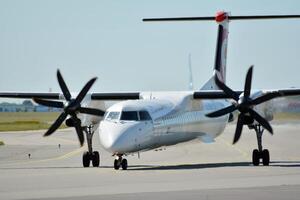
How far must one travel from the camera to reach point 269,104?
31.8 meters

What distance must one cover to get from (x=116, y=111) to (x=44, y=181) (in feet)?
21.2

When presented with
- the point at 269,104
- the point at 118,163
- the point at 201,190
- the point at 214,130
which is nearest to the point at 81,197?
the point at 201,190

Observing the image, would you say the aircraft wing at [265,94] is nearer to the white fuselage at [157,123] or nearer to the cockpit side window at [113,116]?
the white fuselage at [157,123]

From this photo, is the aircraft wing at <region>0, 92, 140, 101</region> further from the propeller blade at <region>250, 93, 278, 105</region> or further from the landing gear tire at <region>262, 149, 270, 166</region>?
the landing gear tire at <region>262, 149, 270, 166</region>

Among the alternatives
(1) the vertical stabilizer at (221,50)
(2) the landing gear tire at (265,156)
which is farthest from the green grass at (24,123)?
(2) the landing gear tire at (265,156)

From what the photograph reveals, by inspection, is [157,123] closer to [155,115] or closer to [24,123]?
[155,115]

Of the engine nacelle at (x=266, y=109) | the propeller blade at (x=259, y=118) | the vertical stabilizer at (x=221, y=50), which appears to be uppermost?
the vertical stabilizer at (x=221, y=50)

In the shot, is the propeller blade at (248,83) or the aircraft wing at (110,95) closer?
the propeller blade at (248,83)

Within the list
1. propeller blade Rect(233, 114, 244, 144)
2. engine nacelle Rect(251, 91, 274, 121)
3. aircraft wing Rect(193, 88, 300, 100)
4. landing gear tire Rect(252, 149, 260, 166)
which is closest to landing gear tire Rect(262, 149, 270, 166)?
landing gear tire Rect(252, 149, 260, 166)

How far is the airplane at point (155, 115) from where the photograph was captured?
2730 cm

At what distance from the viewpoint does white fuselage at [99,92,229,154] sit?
26.9 metres

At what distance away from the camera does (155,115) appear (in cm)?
2888

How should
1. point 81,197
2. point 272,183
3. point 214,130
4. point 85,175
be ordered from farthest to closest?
point 214,130 < point 85,175 < point 272,183 < point 81,197

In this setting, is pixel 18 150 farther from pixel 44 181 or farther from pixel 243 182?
pixel 243 182
